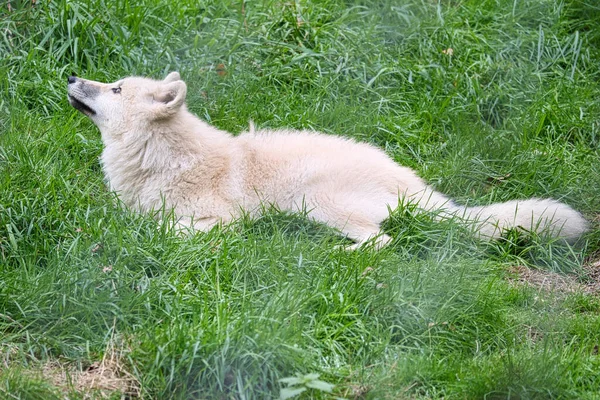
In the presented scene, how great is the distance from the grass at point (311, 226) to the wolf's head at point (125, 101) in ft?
1.29

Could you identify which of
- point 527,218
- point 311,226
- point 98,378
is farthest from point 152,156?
point 527,218

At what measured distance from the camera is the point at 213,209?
20.2ft

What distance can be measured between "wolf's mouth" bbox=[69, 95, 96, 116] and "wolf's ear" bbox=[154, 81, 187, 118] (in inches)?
20.9

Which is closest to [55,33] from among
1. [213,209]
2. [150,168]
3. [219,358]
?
[150,168]

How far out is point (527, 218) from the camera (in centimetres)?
→ 603

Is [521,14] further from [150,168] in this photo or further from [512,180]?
[150,168]

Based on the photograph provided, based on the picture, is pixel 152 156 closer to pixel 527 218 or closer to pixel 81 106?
pixel 81 106

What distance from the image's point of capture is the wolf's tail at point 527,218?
600 centimetres

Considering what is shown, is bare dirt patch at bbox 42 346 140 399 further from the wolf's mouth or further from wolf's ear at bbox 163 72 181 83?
wolf's ear at bbox 163 72 181 83

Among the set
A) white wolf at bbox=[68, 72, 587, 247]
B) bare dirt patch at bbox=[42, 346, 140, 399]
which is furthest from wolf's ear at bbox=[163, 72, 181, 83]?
bare dirt patch at bbox=[42, 346, 140, 399]

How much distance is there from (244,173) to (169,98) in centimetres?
82

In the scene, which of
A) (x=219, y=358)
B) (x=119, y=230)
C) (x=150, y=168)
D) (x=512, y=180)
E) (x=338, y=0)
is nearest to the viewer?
(x=219, y=358)

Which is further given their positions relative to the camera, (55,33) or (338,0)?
(338,0)

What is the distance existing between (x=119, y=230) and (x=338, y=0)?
4.37 metres
